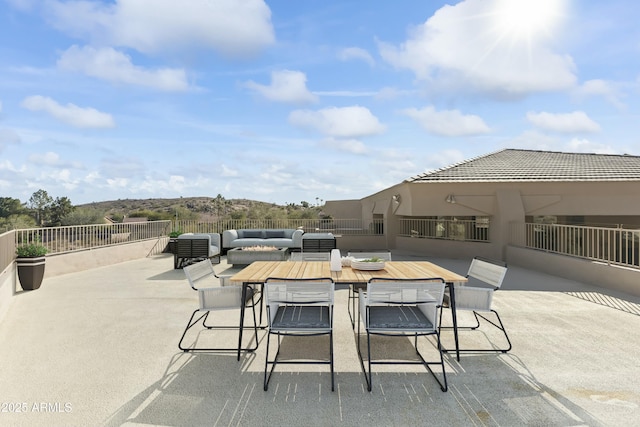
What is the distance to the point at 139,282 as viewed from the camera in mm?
7250

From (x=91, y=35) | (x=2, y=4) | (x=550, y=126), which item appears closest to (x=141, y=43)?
(x=91, y=35)

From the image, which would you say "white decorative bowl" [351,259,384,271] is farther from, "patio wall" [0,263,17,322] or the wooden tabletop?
"patio wall" [0,263,17,322]

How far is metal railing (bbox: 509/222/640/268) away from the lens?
6.38 m

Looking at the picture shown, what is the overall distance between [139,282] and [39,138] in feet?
30.1

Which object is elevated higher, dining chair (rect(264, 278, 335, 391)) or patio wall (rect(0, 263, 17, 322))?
dining chair (rect(264, 278, 335, 391))

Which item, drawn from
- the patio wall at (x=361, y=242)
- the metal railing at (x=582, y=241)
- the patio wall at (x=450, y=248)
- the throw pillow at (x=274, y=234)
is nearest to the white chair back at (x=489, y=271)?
the metal railing at (x=582, y=241)

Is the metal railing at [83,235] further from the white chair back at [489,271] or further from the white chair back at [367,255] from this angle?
the white chair back at [489,271]

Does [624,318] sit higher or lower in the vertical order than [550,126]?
lower

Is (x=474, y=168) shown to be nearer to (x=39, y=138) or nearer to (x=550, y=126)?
(x=550, y=126)

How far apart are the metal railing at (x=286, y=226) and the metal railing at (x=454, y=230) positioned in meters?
1.96

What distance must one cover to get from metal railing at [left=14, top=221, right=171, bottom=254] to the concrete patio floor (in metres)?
3.87

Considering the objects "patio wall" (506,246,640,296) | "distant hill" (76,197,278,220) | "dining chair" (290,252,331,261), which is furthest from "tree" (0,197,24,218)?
"patio wall" (506,246,640,296)

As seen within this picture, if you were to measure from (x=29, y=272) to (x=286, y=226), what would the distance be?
869 cm

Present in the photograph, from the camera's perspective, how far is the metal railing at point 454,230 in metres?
11.6
